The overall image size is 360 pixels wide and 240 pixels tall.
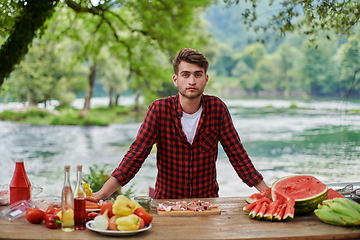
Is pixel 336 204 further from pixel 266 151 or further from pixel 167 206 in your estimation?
pixel 266 151

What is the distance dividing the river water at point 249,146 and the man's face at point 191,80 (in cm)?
1202

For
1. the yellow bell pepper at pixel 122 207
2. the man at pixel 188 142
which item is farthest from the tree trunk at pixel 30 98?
the yellow bell pepper at pixel 122 207

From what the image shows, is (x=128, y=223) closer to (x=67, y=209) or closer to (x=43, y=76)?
(x=67, y=209)

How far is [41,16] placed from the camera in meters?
6.45

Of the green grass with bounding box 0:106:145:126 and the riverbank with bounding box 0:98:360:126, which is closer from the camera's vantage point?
the green grass with bounding box 0:106:145:126

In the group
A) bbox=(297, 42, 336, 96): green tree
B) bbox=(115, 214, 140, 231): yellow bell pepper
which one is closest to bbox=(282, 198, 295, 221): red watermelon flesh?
bbox=(115, 214, 140, 231): yellow bell pepper

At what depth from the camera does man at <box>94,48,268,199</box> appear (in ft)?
9.73

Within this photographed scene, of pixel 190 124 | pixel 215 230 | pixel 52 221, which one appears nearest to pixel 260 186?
pixel 190 124

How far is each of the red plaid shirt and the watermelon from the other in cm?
26

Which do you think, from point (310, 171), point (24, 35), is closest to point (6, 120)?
point (310, 171)

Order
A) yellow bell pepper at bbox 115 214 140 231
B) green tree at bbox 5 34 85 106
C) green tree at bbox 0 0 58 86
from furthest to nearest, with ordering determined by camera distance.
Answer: green tree at bbox 5 34 85 106 → green tree at bbox 0 0 58 86 → yellow bell pepper at bbox 115 214 140 231

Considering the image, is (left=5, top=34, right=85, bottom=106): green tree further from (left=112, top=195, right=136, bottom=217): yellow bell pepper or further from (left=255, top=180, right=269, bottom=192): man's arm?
(left=112, top=195, right=136, bottom=217): yellow bell pepper

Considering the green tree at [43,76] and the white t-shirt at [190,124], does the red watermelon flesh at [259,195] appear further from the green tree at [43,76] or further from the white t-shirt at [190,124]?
the green tree at [43,76]

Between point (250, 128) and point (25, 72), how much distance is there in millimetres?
15247
